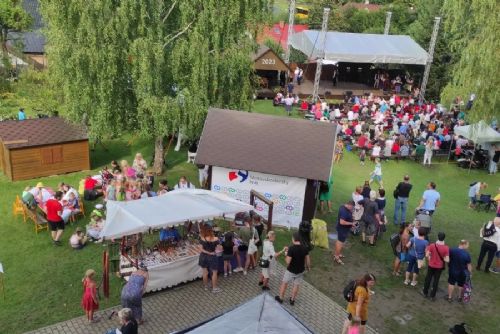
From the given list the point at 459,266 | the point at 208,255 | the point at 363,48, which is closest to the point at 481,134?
the point at 459,266

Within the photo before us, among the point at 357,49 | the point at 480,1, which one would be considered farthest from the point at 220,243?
the point at 357,49

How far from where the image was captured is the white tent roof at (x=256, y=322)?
651 cm

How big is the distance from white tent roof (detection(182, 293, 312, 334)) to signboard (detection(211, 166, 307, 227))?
289 inches

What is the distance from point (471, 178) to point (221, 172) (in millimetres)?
12308

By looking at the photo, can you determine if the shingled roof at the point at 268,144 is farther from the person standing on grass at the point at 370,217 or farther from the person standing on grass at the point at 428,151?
the person standing on grass at the point at 428,151

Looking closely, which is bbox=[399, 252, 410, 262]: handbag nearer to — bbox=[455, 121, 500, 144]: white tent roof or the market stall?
the market stall

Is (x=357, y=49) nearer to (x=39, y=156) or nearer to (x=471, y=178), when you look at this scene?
(x=471, y=178)

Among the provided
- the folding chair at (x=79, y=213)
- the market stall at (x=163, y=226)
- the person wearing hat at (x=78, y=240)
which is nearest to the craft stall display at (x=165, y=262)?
the market stall at (x=163, y=226)

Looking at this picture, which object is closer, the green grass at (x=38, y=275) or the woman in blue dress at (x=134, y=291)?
the woman in blue dress at (x=134, y=291)

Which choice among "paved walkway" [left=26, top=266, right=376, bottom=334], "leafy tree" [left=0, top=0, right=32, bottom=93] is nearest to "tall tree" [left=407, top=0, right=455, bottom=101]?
"paved walkway" [left=26, top=266, right=376, bottom=334]

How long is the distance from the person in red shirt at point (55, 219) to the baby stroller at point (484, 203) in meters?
13.7

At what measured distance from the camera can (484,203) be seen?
58.5 ft

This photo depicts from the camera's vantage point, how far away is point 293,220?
48.0 ft

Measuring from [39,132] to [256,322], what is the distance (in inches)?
552
